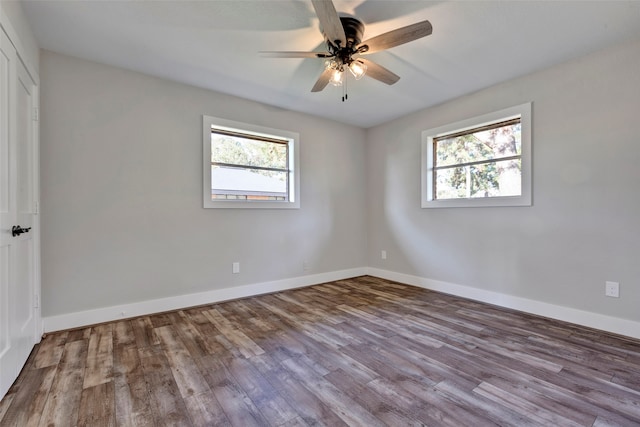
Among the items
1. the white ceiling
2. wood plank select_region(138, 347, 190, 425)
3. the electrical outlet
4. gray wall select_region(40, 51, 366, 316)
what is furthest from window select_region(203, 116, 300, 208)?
the electrical outlet

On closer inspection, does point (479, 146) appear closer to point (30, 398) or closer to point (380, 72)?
point (380, 72)

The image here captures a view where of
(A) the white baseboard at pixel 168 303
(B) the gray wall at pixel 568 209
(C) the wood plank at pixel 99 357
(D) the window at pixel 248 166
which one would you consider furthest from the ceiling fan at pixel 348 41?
(A) the white baseboard at pixel 168 303

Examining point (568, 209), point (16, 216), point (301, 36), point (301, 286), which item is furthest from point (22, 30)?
point (568, 209)

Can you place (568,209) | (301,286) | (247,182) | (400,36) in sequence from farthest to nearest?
(301,286), (247,182), (568,209), (400,36)

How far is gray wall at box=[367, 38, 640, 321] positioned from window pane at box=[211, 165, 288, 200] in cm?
221

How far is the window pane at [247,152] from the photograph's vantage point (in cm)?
352

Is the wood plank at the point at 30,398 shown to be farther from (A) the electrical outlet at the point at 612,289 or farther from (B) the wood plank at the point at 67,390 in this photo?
(A) the electrical outlet at the point at 612,289

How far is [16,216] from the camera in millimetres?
1864

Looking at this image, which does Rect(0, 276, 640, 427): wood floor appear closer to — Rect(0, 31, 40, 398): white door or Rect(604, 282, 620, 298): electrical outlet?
Rect(0, 31, 40, 398): white door

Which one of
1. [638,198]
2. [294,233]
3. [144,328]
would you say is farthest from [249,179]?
[638,198]

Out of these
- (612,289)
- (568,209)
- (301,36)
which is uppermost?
(301,36)

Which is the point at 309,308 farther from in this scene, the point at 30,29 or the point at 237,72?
the point at 30,29

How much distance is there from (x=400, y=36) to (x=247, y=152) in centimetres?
237

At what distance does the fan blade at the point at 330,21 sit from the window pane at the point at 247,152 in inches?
79.0
